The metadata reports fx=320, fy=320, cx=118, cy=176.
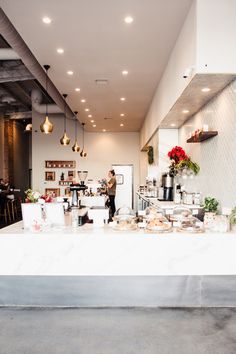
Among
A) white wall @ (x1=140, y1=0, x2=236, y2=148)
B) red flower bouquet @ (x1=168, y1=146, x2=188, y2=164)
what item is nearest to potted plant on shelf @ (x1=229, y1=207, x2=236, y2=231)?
white wall @ (x1=140, y1=0, x2=236, y2=148)

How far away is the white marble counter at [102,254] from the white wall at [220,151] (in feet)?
3.55

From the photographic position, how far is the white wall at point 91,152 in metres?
12.6

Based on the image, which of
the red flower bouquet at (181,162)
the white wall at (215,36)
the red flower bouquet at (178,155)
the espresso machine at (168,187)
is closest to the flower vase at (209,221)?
the white wall at (215,36)

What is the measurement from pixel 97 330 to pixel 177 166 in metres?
3.81

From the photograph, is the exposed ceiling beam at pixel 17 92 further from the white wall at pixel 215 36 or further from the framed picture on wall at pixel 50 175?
the white wall at pixel 215 36

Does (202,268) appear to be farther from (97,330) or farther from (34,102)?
(34,102)

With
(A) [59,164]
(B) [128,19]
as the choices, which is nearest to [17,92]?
(A) [59,164]

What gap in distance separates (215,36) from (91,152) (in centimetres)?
1000

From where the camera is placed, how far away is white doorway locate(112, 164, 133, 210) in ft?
44.2

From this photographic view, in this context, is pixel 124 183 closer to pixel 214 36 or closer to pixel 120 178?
pixel 120 178

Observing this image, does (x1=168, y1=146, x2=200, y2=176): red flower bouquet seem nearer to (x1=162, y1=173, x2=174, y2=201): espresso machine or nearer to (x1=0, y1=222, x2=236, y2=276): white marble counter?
(x1=162, y1=173, x2=174, y2=201): espresso machine

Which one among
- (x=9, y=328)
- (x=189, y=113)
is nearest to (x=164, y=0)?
(x=189, y=113)

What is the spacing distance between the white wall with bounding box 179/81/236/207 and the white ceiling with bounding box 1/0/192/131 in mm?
1139

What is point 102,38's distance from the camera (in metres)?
4.57
